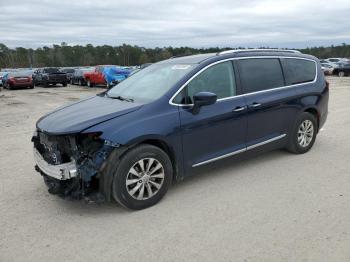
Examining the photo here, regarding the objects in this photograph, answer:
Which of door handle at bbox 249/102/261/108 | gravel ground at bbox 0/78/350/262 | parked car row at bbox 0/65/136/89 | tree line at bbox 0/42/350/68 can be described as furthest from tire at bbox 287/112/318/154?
tree line at bbox 0/42/350/68

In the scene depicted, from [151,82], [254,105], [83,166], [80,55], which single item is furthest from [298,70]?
[80,55]

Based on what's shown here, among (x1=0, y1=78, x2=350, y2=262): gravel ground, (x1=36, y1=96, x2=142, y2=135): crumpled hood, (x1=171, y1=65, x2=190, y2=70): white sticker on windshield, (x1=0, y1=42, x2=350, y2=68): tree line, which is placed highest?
(x1=0, y1=42, x2=350, y2=68): tree line

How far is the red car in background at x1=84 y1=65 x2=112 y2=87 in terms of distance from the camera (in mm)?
25997

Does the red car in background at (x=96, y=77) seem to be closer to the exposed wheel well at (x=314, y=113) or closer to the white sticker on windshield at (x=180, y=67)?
the exposed wheel well at (x=314, y=113)

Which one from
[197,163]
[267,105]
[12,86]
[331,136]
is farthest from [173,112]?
[12,86]

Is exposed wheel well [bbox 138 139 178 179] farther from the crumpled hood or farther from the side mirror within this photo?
the side mirror

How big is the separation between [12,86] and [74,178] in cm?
2520

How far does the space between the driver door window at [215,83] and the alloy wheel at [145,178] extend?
0.90 m

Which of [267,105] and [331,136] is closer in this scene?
[267,105]

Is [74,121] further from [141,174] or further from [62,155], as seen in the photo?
[141,174]

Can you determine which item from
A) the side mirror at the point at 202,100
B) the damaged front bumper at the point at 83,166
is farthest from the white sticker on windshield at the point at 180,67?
the damaged front bumper at the point at 83,166

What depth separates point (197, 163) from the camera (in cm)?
489

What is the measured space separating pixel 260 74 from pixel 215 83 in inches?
37.5

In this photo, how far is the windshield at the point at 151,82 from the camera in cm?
493
